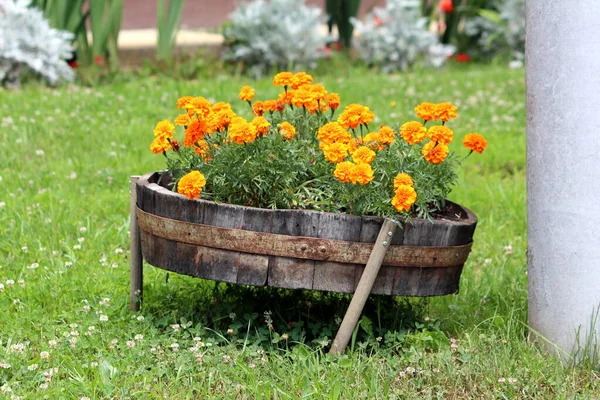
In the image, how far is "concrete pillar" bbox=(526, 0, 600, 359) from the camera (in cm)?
331

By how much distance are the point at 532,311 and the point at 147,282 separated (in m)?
1.74

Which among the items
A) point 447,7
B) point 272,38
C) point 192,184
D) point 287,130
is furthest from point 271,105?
point 447,7

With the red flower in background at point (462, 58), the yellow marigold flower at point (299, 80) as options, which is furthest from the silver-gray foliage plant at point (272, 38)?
the yellow marigold flower at point (299, 80)

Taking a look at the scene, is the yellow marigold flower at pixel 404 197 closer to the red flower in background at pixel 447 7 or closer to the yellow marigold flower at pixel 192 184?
the yellow marigold flower at pixel 192 184

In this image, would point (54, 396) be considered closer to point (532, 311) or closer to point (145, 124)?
point (532, 311)

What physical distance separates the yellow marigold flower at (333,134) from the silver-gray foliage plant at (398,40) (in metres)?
7.01

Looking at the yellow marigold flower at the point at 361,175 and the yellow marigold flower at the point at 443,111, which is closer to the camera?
the yellow marigold flower at the point at 361,175

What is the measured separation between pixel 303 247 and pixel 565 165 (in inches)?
38.9

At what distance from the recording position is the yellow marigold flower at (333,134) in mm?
3479

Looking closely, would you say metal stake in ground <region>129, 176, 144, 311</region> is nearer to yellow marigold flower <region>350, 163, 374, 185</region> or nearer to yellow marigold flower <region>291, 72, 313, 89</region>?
yellow marigold flower <region>291, 72, 313, 89</region>

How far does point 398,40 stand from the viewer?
10477 millimetres

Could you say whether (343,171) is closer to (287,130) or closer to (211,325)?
(287,130)

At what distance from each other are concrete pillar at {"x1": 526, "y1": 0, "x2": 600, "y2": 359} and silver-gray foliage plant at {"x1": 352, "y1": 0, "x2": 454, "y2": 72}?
7.03 m

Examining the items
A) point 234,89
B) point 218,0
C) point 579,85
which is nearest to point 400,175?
point 579,85
